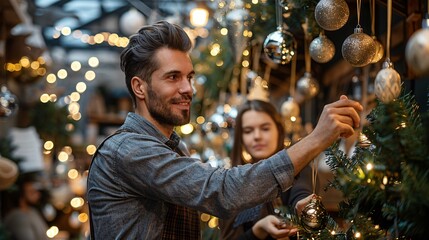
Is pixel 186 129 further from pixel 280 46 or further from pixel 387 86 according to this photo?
pixel 387 86

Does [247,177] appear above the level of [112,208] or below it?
above

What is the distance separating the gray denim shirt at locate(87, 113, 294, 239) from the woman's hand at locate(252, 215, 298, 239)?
1.79 feet

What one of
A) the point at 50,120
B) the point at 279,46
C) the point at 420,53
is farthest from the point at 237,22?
the point at 50,120

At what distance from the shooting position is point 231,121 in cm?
517

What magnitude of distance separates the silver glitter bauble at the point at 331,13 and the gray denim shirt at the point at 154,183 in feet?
1.61

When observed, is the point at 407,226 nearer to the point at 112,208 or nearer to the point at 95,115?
the point at 112,208

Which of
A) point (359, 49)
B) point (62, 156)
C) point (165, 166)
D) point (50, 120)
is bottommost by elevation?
point (62, 156)

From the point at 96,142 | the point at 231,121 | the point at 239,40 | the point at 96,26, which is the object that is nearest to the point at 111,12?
the point at 96,26

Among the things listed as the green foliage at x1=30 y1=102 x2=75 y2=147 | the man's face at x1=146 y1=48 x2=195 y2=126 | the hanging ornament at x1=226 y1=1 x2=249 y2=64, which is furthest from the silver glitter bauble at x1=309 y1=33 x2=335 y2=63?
the green foliage at x1=30 y1=102 x2=75 y2=147

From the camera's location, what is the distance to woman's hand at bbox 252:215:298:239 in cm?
299

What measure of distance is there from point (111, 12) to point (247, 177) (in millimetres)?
15216

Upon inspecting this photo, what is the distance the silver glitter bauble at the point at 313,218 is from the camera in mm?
2377

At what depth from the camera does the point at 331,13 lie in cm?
250

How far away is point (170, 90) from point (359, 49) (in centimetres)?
61
